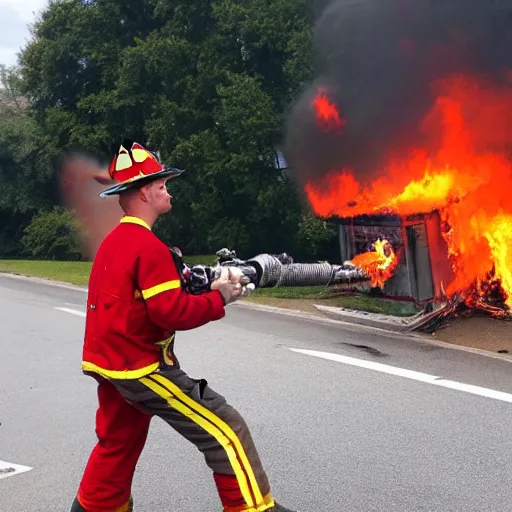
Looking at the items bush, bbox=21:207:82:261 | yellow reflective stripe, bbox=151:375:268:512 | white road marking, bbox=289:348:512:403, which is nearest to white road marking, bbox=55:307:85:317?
white road marking, bbox=289:348:512:403

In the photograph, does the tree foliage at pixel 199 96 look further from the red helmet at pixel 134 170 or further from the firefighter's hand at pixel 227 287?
the firefighter's hand at pixel 227 287

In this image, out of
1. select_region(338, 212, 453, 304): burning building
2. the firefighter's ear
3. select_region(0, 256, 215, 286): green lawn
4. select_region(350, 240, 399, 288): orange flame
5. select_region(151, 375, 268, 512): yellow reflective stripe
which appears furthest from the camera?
select_region(0, 256, 215, 286): green lawn

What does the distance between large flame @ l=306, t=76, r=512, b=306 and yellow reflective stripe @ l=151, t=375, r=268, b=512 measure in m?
7.09

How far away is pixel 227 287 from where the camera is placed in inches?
113

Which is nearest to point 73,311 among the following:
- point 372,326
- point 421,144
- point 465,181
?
point 372,326

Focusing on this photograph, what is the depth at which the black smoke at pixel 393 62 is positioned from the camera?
1083 cm

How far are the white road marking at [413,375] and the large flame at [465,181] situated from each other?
2.77 metres

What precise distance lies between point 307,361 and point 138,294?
14.9 feet

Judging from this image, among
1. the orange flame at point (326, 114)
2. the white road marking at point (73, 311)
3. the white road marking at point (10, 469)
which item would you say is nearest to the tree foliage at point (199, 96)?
the orange flame at point (326, 114)

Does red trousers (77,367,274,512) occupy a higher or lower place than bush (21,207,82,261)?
lower

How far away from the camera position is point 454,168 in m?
10.1

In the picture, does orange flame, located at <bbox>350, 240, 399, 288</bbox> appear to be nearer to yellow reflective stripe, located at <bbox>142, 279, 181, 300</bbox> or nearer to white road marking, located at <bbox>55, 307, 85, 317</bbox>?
white road marking, located at <bbox>55, 307, 85, 317</bbox>

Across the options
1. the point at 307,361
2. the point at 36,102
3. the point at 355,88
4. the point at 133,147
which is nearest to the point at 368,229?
the point at 355,88

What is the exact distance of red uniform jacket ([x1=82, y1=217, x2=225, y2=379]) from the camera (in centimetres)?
273
